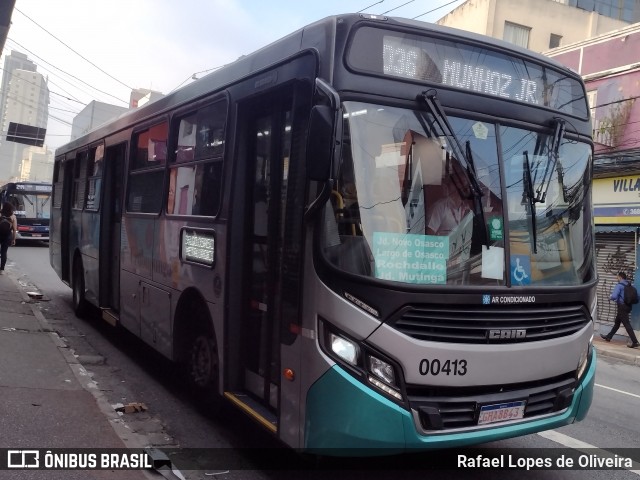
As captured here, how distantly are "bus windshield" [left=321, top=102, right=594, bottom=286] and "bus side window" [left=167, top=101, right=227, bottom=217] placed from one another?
1711 millimetres

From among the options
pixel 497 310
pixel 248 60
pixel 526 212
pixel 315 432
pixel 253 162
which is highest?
pixel 248 60

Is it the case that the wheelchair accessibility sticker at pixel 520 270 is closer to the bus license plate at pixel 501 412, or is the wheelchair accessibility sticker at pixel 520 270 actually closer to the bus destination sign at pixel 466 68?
the bus license plate at pixel 501 412

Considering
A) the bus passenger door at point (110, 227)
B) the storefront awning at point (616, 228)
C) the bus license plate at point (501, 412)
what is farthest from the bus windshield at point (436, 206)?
the storefront awning at point (616, 228)

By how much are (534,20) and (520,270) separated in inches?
981

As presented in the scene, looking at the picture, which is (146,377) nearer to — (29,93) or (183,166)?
(183,166)

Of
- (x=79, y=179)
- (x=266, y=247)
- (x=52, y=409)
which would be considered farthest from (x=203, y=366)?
(x=79, y=179)

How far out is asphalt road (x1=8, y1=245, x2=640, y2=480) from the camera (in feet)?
14.7

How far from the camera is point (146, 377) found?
22.9 feet

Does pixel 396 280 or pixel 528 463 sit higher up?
pixel 396 280

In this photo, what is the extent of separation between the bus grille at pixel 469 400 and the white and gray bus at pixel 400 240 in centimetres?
1

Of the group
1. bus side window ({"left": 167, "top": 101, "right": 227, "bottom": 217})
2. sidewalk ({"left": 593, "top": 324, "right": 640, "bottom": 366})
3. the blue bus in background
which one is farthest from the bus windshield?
the blue bus in background

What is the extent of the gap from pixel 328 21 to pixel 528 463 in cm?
374

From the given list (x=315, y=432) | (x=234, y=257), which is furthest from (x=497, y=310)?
(x=234, y=257)

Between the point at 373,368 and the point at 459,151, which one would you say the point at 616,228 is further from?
the point at 373,368
